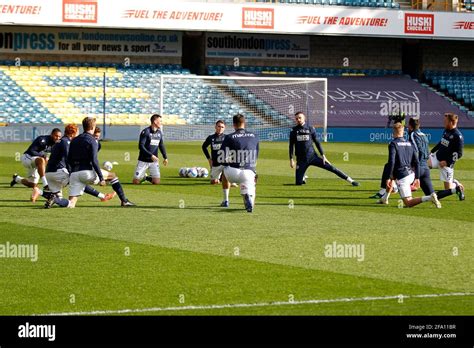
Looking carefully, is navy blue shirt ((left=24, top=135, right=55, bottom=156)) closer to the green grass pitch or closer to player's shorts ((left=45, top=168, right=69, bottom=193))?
the green grass pitch

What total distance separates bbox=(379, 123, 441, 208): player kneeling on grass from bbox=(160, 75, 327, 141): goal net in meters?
28.0

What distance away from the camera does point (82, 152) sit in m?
19.7

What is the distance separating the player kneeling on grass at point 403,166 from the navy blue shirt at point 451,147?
1862mm

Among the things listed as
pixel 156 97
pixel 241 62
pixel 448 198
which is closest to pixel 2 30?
pixel 156 97

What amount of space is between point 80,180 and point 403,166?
6.12 meters

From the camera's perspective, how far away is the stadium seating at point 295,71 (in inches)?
2275

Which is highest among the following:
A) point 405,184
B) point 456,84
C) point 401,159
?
point 456,84

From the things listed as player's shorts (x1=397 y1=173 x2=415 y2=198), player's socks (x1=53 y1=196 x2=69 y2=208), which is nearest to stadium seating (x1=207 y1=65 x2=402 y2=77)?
player's shorts (x1=397 y1=173 x2=415 y2=198)

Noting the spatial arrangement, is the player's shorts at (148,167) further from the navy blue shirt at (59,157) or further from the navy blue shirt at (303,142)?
the navy blue shirt at (59,157)

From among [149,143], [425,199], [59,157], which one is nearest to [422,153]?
[425,199]

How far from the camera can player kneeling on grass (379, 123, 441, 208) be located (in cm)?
2038

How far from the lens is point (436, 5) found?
59594 mm

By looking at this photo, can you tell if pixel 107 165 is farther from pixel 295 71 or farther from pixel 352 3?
pixel 295 71
